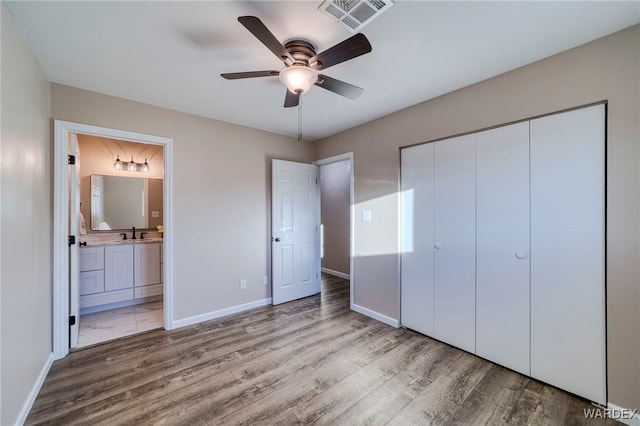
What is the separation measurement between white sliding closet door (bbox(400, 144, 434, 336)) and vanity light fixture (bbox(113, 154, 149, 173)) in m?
3.94

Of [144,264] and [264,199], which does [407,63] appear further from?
[144,264]

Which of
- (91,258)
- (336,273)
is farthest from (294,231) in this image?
(91,258)

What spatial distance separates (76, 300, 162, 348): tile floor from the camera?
2.74m

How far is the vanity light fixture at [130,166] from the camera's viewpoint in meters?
3.97

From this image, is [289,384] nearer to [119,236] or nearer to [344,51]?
[344,51]

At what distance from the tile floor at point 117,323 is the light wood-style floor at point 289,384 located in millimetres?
215

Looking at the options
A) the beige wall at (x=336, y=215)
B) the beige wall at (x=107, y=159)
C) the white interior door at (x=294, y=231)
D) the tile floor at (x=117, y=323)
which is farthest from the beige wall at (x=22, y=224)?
the beige wall at (x=336, y=215)

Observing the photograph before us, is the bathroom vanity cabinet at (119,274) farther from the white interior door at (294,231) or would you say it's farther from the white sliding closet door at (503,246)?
the white sliding closet door at (503,246)

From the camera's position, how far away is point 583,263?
1813mm

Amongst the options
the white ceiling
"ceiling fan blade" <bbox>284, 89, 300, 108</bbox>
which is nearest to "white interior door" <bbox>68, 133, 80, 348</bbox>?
the white ceiling

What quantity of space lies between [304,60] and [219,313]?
2.94 meters

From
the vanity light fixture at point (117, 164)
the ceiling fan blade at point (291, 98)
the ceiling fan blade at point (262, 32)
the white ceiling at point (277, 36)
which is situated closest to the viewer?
the ceiling fan blade at point (262, 32)

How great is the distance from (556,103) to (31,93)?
3769mm

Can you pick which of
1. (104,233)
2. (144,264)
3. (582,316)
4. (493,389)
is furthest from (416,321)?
(104,233)
